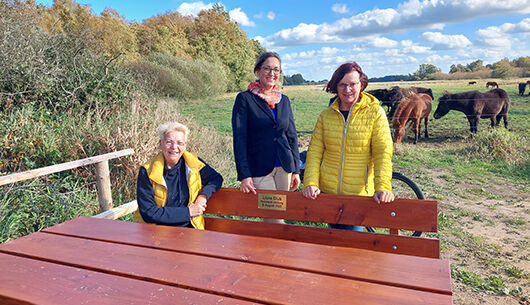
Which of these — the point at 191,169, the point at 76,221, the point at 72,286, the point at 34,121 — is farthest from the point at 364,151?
the point at 34,121

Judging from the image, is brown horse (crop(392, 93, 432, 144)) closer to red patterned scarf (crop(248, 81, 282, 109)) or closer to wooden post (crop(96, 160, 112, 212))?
red patterned scarf (crop(248, 81, 282, 109))

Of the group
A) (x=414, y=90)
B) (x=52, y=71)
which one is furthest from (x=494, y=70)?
(x=52, y=71)

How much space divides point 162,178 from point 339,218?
122cm

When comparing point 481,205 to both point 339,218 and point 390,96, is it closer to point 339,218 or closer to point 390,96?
point 339,218

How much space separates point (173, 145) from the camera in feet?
8.07

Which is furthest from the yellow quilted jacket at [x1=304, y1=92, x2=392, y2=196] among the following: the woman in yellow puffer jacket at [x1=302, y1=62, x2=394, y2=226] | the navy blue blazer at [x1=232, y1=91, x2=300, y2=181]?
the navy blue blazer at [x1=232, y1=91, x2=300, y2=181]

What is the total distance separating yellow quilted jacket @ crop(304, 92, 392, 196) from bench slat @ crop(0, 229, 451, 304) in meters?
0.94

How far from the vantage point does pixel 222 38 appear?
29.7m

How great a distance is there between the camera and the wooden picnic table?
1420mm

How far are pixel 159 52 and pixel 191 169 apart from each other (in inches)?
817

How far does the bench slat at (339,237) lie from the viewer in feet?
6.88

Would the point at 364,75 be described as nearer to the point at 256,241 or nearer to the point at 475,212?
the point at 256,241

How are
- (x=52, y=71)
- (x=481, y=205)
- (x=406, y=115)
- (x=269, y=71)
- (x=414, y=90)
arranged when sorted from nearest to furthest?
(x=269, y=71) → (x=481, y=205) → (x=52, y=71) → (x=406, y=115) → (x=414, y=90)

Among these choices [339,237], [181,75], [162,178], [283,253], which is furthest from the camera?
[181,75]
